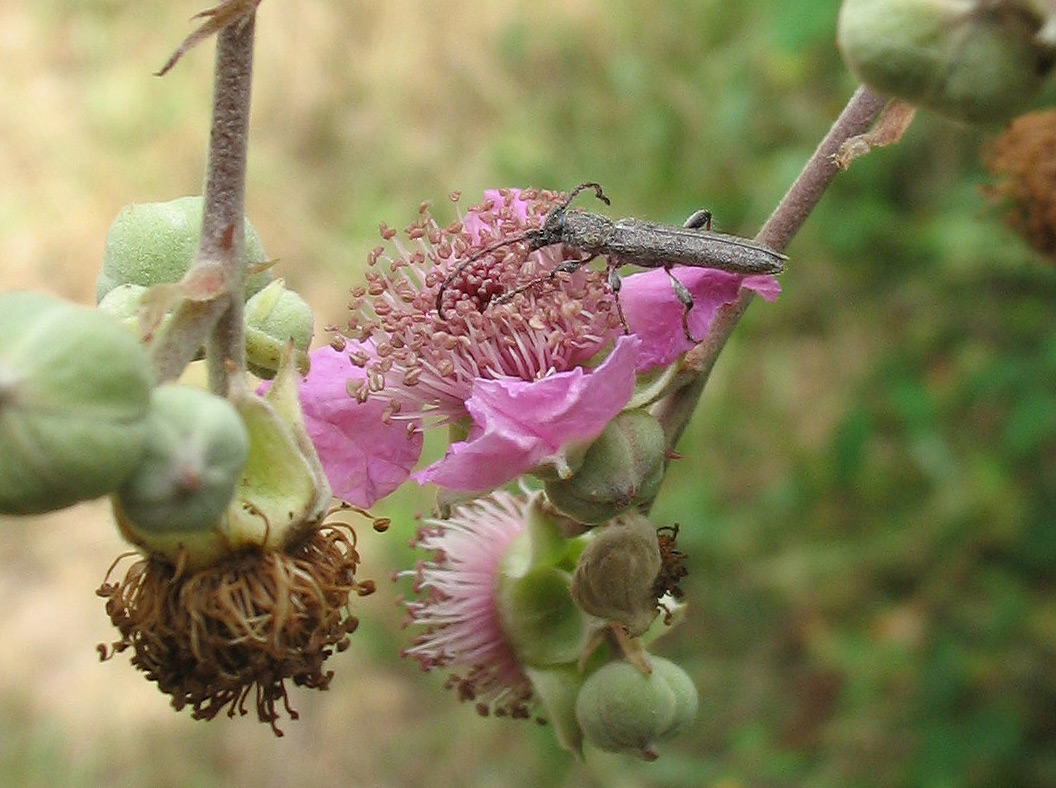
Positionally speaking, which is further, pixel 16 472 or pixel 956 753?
pixel 956 753

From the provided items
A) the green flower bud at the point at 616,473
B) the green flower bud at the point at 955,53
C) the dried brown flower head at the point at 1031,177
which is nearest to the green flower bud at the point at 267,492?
the green flower bud at the point at 616,473

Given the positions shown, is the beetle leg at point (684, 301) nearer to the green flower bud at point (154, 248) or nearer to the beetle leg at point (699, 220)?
the beetle leg at point (699, 220)

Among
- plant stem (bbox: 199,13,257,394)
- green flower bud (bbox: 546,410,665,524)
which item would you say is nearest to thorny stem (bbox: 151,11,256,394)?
plant stem (bbox: 199,13,257,394)

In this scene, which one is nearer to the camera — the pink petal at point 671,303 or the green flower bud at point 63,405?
the green flower bud at point 63,405

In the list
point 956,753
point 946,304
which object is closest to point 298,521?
point 956,753

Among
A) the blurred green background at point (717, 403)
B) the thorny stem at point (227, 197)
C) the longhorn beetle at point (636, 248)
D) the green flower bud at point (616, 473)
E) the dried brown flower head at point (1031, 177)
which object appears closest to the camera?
the thorny stem at point (227, 197)

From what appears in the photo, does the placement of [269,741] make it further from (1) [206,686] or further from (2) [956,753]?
(1) [206,686]

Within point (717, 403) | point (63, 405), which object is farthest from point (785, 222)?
point (717, 403)
